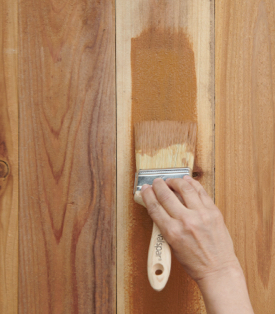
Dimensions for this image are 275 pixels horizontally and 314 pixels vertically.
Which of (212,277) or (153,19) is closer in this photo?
(212,277)

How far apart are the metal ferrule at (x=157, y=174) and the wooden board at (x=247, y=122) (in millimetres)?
122

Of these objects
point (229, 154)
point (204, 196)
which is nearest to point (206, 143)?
point (229, 154)

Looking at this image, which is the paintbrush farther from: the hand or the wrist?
the wrist

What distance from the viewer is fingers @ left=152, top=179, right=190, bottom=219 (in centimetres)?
53

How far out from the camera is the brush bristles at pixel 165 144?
621mm

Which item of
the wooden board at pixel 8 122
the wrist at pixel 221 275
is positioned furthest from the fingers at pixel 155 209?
the wooden board at pixel 8 122

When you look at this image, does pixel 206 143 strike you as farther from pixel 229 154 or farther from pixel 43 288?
pixel 43 288

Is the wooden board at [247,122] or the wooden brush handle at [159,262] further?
the wooden board at [247,122]

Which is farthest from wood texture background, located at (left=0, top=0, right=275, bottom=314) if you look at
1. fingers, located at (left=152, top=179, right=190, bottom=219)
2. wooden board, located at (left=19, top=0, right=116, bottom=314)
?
fingers, located at (left=152, top=179, right=190, bottom=219)

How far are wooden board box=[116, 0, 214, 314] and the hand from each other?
14 centimetres

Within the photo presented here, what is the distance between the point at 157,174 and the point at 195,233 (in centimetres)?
15

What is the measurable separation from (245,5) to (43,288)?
32.6 inches

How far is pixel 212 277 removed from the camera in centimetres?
51

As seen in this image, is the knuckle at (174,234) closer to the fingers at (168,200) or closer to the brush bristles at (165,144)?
the fingers at (168,200)
